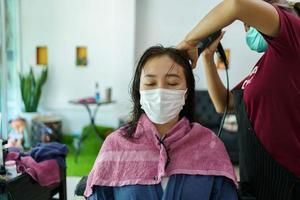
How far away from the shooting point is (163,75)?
126 cm

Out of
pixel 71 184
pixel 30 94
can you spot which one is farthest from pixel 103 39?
pixel 71 184

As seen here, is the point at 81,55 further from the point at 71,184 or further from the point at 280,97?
the point at 280,97

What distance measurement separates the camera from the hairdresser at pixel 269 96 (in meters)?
0.96

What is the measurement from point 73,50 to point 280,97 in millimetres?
4358

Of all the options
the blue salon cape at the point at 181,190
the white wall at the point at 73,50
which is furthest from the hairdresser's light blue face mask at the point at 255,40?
the white wall at the point at 73,50

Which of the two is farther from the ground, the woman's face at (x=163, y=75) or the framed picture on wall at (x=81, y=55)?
the framed picture on wall at (x=81, y=55)

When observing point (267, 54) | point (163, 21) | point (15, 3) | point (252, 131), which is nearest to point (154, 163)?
point (252, 131)

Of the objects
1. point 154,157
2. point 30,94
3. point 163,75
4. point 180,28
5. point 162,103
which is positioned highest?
point 180,28

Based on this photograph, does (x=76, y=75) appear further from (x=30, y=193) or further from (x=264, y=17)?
(x=264, y=17)

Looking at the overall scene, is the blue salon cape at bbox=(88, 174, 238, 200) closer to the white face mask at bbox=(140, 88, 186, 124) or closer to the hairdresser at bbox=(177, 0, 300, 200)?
the hairdresser at bbox=(177, 0, 300, 200)

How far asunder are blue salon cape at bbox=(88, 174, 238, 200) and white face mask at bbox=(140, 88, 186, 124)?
8.9 inches

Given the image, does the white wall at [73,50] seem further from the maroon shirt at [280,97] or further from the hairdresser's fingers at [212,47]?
the maroon shirt at [280,97]

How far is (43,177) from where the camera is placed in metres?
1.93

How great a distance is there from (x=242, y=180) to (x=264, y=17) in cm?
71
